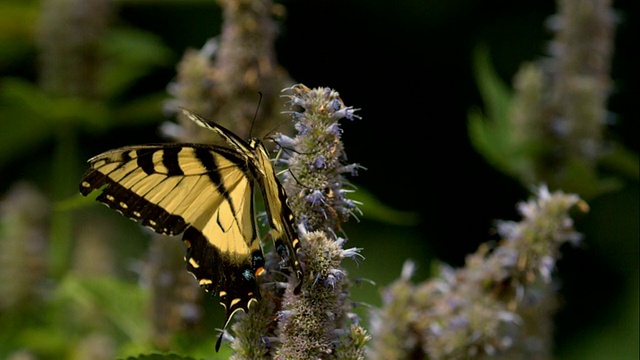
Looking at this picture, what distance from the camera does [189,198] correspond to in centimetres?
213

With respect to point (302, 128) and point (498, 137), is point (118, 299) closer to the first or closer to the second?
point (302, 128)

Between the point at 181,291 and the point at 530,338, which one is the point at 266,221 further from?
the point at 530,338

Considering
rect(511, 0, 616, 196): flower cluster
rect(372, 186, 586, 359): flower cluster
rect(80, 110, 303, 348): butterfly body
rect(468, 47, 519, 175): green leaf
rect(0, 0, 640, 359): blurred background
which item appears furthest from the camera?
rect(0, 0, 640, 359): blurred background

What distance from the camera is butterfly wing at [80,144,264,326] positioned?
208 centimetres

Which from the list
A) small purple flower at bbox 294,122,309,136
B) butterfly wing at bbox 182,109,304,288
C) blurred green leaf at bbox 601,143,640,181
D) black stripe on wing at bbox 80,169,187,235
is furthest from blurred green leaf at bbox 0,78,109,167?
blurred green leaf at bbox 601,143,640,181

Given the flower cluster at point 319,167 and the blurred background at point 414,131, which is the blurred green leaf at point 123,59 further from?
the flower cluster at point 319,167

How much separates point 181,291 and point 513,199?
14.0 ft

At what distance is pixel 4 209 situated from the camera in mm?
3826

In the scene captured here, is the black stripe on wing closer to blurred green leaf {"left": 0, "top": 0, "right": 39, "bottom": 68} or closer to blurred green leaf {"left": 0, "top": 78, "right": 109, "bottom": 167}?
blurred green leaf {"left": 0, "top": 78, "right": 109, "bottom": 167}

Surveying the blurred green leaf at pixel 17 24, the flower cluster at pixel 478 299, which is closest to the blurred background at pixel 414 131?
the blurred green leaf at pixel 17 24

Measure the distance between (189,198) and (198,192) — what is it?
0.03 meters

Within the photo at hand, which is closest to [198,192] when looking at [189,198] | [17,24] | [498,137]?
[189,198]

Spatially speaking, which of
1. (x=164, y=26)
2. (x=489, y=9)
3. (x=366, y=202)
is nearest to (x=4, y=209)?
(x=366, y=202)

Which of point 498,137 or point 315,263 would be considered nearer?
point 315,263
